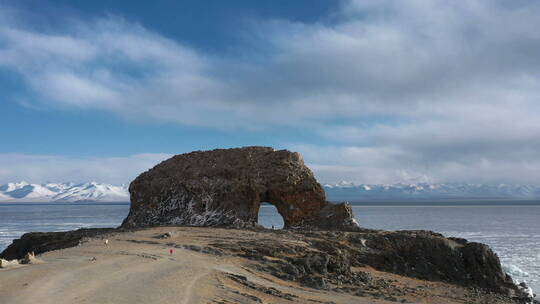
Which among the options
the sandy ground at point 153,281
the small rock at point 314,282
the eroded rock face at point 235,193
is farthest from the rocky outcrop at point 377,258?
the eroded rock face at point 235,193

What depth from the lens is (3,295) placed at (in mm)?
12609

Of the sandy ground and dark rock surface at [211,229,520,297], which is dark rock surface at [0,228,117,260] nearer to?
the sandy ground

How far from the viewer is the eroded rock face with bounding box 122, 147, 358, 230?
34.2 meters

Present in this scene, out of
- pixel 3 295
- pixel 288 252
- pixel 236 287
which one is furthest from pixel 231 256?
pixel 3 295

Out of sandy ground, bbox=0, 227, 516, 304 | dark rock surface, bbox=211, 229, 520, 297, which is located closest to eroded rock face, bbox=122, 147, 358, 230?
dark rock surface, bbox=211, 229, 520, 297

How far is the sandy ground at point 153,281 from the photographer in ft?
44.3

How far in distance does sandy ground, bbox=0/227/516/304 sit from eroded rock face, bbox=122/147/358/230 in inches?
349

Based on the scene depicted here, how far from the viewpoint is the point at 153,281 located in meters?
15.8

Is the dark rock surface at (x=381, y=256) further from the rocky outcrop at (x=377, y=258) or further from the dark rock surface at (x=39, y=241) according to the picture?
the dark rock surface at (x=39, y=241)

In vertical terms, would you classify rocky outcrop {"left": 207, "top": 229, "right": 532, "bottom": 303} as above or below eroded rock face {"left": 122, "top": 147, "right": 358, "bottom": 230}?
below

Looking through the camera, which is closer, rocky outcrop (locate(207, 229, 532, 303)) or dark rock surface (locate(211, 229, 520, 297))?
rocky outcrop (locate(207, 229, 532, 303))

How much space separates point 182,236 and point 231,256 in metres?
5.40

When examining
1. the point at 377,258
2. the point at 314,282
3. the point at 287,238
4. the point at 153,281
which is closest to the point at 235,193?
the point at 287,238

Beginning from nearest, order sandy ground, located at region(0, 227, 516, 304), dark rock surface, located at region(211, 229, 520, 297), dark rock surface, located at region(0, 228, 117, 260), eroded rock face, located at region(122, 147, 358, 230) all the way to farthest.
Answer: sandy ground, located at region(0, 227, 516, 304) < dark rock surface, located at region(211, 229, 520, 297) < dark rock surface, located at region(0, 228, 117, 260) < eroded rock face, located at region(122, 147, 358, 230)
